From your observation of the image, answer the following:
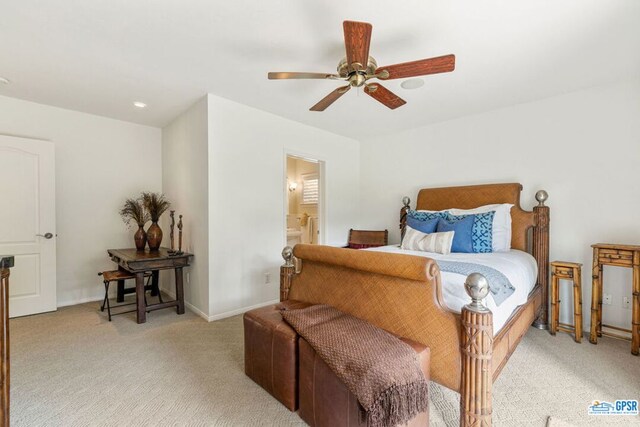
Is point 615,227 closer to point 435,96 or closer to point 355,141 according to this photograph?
point 435,96

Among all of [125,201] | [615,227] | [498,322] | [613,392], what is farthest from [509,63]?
[125,201]

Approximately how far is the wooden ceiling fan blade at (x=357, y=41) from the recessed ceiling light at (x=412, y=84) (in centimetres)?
105

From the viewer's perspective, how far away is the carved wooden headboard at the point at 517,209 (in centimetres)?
302

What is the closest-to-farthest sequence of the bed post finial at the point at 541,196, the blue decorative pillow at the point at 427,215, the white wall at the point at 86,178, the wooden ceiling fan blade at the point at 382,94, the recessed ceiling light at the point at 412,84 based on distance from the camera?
1. the wooden ceiling fan blade at the point at 382,94
2. the recessed ceiling light at the point at 412,84
3. the bed post finial at the point at 541,196
4. the blue decorative pillow at the point at 427,215
5. the white wall at the point at 86,178

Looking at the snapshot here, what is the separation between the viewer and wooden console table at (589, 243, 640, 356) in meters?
2.39

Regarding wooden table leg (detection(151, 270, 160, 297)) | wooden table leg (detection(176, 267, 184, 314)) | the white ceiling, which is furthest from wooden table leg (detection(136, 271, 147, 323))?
the white ceiling

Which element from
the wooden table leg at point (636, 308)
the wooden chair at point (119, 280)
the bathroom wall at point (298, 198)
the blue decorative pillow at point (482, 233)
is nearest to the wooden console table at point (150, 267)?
the wooden chair at point (119, 280)

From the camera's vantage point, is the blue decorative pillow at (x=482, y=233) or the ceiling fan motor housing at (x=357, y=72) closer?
the ceiling fan motor housing at (x=357, y=72)

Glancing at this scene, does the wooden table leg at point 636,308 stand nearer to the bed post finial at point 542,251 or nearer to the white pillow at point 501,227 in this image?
the bed post finial at point 542,251

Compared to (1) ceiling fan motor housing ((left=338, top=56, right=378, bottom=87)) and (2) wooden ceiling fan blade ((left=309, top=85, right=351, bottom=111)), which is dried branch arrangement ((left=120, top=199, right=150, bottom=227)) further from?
(1) ceiling fan motor housing ((left=338, top=56, right=378, bottom=87))

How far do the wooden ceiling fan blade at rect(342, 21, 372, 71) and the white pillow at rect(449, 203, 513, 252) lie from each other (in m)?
2.28

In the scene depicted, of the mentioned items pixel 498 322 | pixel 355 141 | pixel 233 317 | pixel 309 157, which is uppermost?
pixel 355 141

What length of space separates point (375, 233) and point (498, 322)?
9.14ft

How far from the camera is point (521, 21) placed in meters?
1.88
